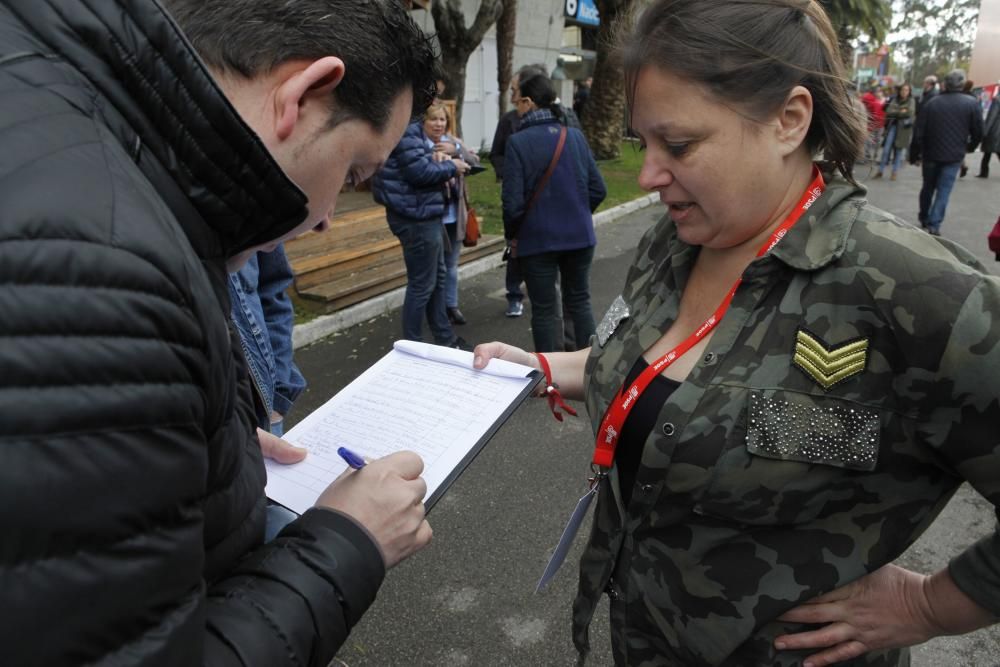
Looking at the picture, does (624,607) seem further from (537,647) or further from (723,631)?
(537,647)

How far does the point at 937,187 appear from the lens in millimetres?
8547

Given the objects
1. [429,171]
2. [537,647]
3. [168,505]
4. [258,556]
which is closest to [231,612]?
[258,556]

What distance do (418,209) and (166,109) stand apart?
397cm

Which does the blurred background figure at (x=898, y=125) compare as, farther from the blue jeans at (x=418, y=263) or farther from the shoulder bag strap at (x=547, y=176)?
the blue jeans at (x=418, y=263)

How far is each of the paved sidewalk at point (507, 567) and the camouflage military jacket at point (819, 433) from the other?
124 cm

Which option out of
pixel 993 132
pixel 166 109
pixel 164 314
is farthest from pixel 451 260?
pixel 993 132

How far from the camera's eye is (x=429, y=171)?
458cm

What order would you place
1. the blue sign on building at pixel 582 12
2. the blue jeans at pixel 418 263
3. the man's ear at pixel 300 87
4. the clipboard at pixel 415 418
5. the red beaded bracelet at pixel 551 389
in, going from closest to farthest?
the man's ear at pixel 300 87, the clipboard at pixel 415 418, the red beaded bracelet at pixel 551 389, the blue jeans at pixel 418 263, the blue sign on building at pixel 582 12

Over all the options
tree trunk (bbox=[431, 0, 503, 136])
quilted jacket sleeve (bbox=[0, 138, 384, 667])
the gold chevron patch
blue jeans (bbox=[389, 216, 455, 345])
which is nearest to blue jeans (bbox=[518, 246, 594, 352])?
blue jeans (bbox=[389, 216, 455, 345])

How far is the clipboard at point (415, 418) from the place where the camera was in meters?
1.30

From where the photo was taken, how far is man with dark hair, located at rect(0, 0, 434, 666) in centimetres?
55

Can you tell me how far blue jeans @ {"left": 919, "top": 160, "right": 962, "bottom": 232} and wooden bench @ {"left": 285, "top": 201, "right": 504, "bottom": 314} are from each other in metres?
5.70

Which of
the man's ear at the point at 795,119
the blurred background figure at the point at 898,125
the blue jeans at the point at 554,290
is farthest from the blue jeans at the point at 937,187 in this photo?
the man's ear at the point at 795,119

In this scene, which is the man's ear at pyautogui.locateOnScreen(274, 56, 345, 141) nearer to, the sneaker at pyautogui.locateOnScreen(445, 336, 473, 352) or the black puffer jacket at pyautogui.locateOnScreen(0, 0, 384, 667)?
the black puffer jacket at pyautogui.locateOnScreen(0, 0, 384, 667)
